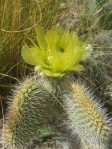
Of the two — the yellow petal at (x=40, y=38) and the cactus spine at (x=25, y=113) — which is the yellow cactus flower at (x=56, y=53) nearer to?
the yellow petal at (x=40, y=38)

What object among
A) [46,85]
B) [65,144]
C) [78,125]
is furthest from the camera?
[65,144]

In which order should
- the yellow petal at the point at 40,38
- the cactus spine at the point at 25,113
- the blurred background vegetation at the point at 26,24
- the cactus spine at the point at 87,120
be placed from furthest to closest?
the blurred background vegetation at the point at 26,24, the yellow petal at the point at 40,38, the cactus spine at the point at 25,113, the cactus spine at the point at 87,120

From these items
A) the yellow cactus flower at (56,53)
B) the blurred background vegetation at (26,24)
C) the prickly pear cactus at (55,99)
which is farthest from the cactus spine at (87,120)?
the blurred background vegetation at (26,24)

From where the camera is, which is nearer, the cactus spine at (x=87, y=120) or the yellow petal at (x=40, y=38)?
the cactus spine at (x=87, y=120)

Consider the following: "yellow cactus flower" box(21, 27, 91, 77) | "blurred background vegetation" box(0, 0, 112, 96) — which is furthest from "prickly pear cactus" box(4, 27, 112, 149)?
"blurred background vegetation" box(0, 0, 112, 96)

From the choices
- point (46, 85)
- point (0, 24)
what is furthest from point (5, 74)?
point (46, 85)

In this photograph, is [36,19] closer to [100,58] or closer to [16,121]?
[100,58]
